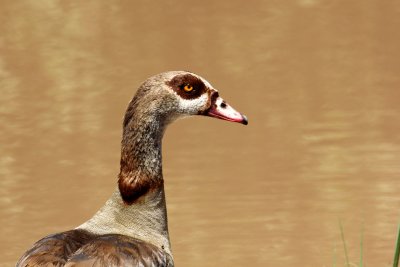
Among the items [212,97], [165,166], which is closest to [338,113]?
[165,166]

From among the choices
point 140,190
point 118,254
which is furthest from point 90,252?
point 140,190

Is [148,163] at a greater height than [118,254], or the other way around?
[148,163]

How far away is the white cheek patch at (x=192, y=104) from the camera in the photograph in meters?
8.47

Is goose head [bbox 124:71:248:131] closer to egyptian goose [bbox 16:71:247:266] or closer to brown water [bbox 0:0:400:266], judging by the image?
egyptian goose [bbox 16:71:247:266]

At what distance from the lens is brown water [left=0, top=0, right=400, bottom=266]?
12570mm

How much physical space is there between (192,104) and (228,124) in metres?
7.70

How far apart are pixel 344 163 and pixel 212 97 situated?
17.9 feet

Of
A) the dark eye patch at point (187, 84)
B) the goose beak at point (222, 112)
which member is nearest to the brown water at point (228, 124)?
the goose beak at point (222, 112)

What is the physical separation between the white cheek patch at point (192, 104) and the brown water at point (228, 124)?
1429mm

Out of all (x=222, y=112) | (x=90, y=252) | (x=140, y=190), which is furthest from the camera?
(x=222, y=112)

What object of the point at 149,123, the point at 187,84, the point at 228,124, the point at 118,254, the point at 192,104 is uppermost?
the point at 228,124

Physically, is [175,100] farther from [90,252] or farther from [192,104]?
[90,252]

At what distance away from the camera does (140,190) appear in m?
8.36

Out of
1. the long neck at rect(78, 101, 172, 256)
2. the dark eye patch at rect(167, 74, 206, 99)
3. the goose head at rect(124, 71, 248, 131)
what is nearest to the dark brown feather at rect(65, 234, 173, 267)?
the long neck at rect(78, 101, 172, 256)
